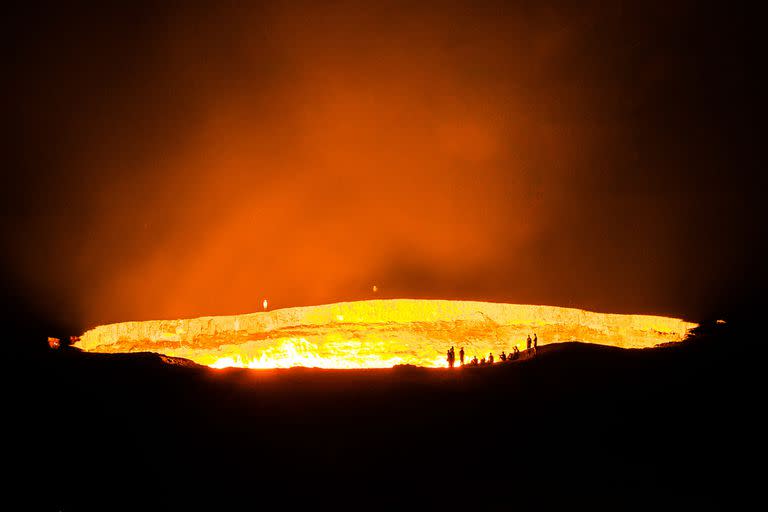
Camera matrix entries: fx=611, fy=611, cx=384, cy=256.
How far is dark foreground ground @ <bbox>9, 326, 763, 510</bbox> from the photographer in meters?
3.18

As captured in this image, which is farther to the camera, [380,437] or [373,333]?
[373,333]

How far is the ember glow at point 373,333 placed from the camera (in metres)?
4.87

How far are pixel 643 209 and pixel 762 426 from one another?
430 cm

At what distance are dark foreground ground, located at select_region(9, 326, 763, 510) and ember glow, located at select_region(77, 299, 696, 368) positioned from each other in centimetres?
114

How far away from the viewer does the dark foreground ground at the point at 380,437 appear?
318cm

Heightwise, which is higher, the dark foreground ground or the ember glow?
the ember glow

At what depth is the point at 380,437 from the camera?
3.28 m

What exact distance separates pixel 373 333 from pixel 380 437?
2132 mm

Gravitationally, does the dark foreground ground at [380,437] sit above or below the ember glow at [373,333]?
below

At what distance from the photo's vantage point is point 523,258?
755cm

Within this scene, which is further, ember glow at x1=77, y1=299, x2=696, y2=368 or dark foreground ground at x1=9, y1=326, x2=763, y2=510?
ember glow at x1=77, y1=299, x2=696, y2=368

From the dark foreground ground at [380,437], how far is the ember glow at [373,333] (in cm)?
114

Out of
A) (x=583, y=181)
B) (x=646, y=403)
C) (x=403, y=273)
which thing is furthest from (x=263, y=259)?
(x=646, y=403)

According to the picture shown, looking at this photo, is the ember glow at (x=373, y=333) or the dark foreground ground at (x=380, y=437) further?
the ember glow at (x=373, y=333)
